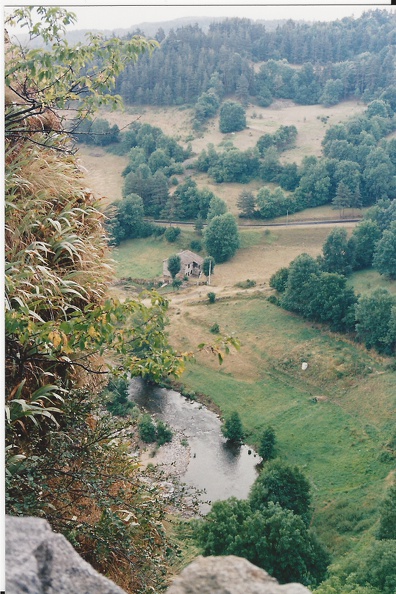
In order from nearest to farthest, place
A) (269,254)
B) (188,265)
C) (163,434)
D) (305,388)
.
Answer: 1. (163,434)
2. (305,388)
3. (188,265)
4. (269,254)

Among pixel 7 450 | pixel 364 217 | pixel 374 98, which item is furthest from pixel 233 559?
pixel 374 98

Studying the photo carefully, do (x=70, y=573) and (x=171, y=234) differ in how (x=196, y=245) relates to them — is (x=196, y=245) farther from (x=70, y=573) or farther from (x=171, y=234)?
(x=70, y=573)

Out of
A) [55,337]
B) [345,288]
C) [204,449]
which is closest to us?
[55,337]

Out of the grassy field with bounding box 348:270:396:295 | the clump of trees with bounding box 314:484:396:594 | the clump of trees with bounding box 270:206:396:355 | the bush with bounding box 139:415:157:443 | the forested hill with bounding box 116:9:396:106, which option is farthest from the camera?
the forested hill with bounding box 116:9:396:106

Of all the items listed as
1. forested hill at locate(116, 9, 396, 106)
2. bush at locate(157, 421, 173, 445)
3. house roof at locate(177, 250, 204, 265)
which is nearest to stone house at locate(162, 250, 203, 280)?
house roof at locate(177, 250, 204, 265)

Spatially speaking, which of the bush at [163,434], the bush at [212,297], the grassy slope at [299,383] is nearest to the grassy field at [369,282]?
the grassy slope at [299,383]

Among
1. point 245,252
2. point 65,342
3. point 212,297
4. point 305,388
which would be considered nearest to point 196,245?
point 245,252

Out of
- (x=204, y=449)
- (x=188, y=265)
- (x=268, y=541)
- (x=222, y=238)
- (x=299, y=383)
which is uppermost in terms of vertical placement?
(x=268, y=541)

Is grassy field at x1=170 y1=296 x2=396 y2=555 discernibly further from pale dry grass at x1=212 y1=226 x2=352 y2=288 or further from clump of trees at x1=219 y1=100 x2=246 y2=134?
clump of trees at x1=219 y1=100 x2=246 y2=134
